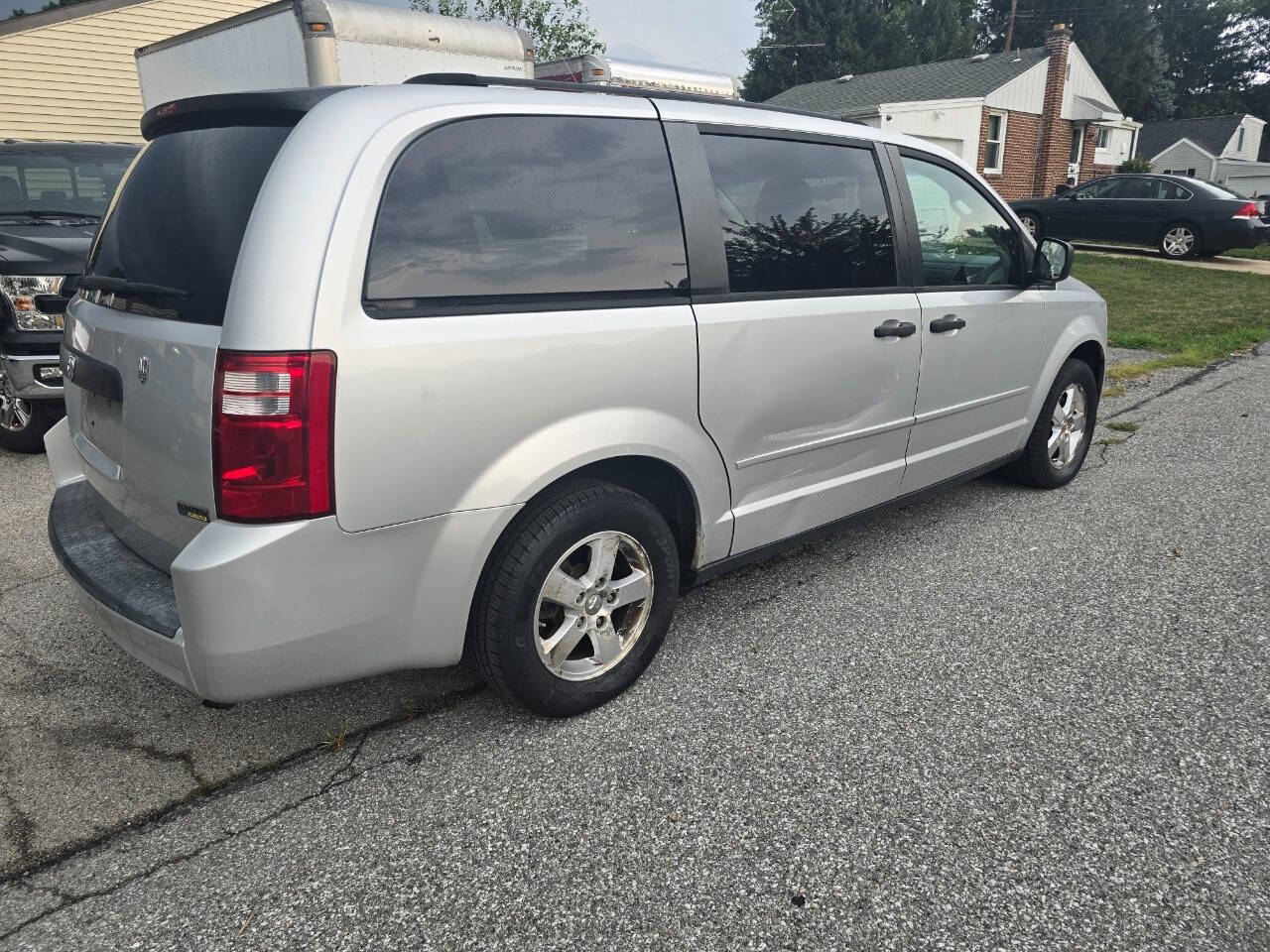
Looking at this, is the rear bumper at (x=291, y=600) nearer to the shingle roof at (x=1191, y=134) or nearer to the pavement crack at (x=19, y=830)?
the pavement crack at (x=19, y=830)

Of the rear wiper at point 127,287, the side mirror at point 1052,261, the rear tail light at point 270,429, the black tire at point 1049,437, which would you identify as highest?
the side mirror at point 1052,261

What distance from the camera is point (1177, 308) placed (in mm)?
11617

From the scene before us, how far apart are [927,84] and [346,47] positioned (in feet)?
79.8

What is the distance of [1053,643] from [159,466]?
290 centimetres

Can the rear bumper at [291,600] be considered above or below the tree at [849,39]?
below

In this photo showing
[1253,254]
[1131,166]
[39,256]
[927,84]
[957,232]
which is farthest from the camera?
[1131,166]

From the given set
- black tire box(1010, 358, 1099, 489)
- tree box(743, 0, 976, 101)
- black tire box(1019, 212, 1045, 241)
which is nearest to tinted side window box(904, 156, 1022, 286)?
black tire box(1010, 358, 1099, 489)

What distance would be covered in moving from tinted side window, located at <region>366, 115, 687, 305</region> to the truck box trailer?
4.50 metres

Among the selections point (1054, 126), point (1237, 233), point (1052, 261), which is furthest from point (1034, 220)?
point (1052, 261)

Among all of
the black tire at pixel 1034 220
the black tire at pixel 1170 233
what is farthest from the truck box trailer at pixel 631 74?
the black tire at pixel 1170 233

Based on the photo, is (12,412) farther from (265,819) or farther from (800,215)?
(800,215)

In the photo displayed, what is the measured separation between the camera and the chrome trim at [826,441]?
3.09 meters

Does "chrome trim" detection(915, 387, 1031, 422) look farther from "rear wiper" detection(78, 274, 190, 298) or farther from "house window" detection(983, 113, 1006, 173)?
"house window" detection(983, 113, 1006, 173)

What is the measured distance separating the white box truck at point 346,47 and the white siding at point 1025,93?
2137 cm
